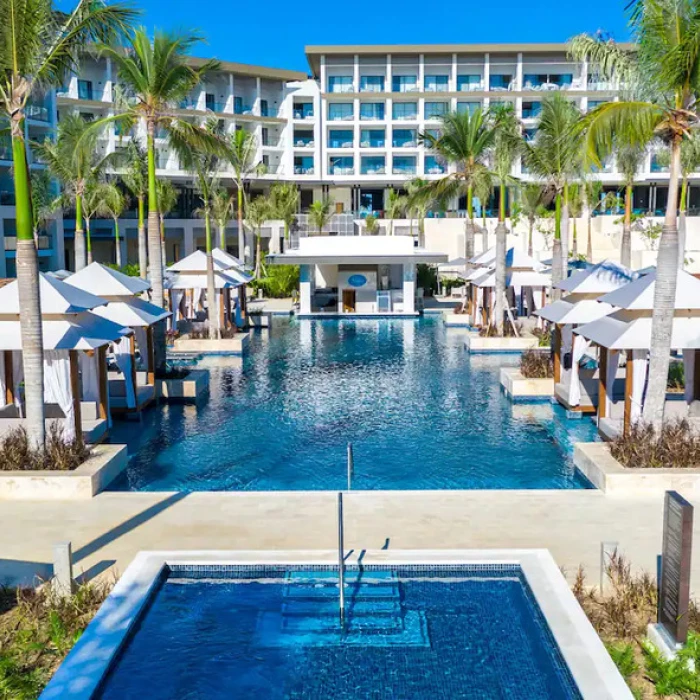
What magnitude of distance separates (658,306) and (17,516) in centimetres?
925

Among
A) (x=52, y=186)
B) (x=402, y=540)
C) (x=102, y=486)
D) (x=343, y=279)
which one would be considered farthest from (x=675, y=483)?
(x=52, y=186)

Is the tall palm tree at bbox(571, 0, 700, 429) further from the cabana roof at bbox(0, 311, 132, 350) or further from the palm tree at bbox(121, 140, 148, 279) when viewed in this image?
the palm tree at bbox(121, 140, 148, 279)

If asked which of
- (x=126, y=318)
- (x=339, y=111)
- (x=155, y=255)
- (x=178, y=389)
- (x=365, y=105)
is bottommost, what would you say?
(x=178, y=389)

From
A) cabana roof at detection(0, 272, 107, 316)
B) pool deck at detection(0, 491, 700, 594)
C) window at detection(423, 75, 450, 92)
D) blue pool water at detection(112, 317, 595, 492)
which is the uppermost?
window at detection(423, 75, 450, 92)

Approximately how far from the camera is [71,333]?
1419 centimetres

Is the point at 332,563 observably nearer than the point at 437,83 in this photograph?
Yes

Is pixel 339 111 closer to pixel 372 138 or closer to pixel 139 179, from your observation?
pixel 372 138

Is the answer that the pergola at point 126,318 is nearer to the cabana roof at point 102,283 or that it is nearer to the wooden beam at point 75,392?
the cabana roof at point 102,283

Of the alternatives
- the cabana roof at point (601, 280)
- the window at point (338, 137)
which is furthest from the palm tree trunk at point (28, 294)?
the window at point (338, 137)

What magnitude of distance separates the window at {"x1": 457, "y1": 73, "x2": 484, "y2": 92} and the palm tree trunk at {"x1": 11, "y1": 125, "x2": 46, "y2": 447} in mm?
57566

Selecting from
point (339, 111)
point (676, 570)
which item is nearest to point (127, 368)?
point (676, 570)

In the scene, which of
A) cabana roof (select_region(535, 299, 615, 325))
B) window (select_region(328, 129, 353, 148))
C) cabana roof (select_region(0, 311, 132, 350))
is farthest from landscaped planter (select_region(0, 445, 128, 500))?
window (select_region(328, 129, 353, 148))

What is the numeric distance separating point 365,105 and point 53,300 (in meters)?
54.4

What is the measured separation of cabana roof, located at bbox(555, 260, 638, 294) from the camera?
59.0ft
